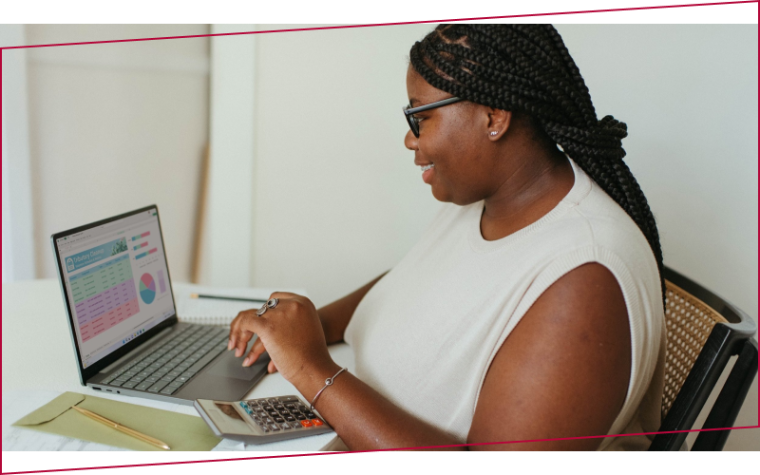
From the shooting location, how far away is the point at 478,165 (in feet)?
3.15

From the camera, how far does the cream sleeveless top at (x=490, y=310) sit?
0.80 meters

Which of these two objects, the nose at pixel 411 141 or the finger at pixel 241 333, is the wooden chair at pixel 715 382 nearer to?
the nose at pixel 411 141

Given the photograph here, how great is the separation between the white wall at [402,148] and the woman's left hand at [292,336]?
1.01 meters

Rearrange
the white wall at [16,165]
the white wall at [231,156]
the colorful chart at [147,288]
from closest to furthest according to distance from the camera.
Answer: the colorful chart at [147,288] < the white wall at [16,165] < the white wall at [231,156]

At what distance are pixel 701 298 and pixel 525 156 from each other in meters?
0.47

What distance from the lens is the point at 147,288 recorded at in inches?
46.7

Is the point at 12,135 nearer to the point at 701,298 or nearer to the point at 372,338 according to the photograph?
the point at 372,338

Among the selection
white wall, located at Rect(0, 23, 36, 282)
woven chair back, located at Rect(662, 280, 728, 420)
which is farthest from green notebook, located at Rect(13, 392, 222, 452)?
white wall, located at Rect(0, 23, 36, 282)

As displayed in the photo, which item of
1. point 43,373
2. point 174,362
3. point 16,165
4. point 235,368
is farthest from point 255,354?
point 16,165

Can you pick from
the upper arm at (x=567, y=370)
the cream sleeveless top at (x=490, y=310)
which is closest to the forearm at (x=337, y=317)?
the cream sleeveless top at (x=490, y=310)

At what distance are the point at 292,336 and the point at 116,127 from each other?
145cm

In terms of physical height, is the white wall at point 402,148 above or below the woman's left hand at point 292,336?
above

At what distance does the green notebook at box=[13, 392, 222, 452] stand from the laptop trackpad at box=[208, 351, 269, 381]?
17cm

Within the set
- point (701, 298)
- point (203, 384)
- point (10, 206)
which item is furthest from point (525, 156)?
point (10, 206)
